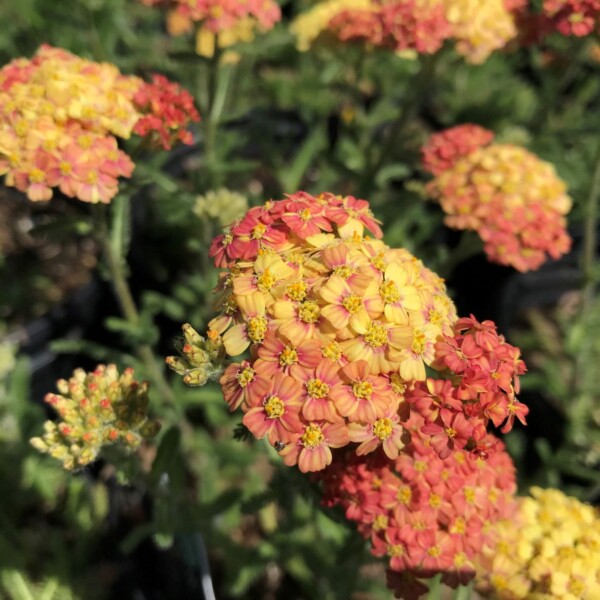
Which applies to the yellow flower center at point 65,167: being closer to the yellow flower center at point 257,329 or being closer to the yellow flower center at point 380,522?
the yellow flower center at point 257,329

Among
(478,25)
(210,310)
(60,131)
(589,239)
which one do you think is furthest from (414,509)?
(478,25)

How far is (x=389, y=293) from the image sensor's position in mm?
1389

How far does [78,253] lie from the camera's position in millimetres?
4258

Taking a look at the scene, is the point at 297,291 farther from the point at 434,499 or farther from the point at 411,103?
the point at 411,103

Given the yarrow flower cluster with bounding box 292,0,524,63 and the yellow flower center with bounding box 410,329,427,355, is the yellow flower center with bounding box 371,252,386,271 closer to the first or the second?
the yellow flower center with bounding box 410,329,427,355

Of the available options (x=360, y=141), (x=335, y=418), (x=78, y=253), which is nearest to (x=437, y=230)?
(x=360, y=141)

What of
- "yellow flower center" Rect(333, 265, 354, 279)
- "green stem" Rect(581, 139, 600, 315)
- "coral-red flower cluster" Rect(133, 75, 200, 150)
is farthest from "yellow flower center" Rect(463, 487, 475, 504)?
"green stem" Rect(581, 139, 600, 315)

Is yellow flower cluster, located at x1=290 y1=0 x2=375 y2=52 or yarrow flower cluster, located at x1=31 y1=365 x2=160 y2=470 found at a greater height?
yellow flower cluster, located at x1=290 y1=0 x2=375 y2=52

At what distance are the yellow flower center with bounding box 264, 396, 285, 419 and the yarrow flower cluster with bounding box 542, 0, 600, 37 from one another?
6.86 ft

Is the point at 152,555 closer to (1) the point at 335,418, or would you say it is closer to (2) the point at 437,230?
(1) the point at 335,418

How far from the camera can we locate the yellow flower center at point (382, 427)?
4.39ft

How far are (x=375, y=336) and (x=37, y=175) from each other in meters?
1.18

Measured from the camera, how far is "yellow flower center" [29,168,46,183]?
174 centimetres

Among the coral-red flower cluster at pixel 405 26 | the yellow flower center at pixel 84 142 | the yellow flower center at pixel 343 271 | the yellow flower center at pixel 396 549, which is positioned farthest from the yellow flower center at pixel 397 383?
the coral-red flower cluster at pixel 405 26
